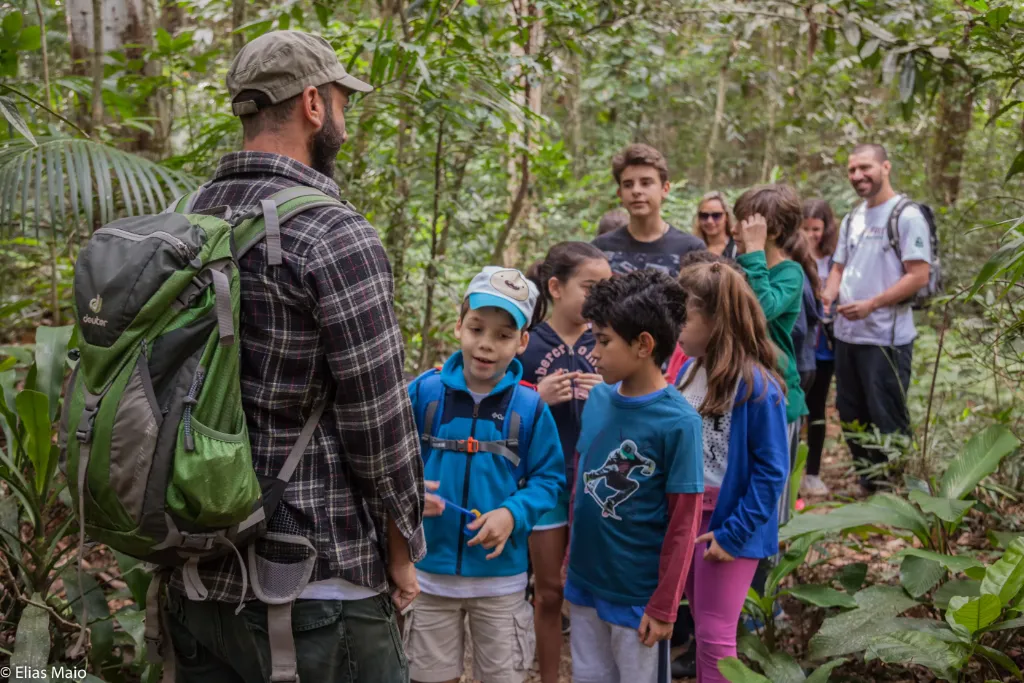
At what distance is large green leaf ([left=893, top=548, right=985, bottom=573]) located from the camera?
319cm

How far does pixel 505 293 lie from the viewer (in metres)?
2.74

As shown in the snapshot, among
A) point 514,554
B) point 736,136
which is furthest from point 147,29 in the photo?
point 736,136

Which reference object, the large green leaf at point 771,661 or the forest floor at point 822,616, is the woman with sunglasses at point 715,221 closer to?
the forest floor at point 822,616

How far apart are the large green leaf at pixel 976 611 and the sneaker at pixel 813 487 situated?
2981 millimetres

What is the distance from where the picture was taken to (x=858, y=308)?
5336 mm

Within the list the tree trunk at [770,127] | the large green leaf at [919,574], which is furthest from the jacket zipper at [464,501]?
the tree trunk at [770,127]

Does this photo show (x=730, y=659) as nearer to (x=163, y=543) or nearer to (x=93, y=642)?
(x=163, y=543)

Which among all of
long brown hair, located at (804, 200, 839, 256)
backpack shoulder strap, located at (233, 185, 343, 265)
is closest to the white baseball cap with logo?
backpack shoulder strap, located at (233, 185, 343, 265)

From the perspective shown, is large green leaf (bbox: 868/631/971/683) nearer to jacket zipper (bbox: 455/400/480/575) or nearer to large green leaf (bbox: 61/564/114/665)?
jacket zipper (bbox: 455/400/480/575)

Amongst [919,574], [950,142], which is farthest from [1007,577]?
[950,142]

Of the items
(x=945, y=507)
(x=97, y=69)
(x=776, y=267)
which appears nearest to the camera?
(x=945, y=507)

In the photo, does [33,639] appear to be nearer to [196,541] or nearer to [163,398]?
[196,541]

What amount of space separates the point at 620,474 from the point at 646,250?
1.82 m

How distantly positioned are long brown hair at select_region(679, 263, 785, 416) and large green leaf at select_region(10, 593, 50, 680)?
2294mm
